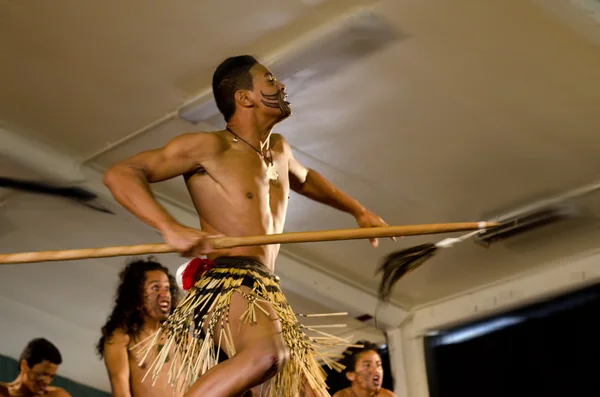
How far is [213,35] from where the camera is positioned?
3.99m

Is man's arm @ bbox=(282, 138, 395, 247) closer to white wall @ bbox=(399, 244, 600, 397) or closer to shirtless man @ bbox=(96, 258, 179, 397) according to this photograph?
shirtless man @ bbox=(96, 258, 179, 397)

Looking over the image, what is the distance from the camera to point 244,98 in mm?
2797

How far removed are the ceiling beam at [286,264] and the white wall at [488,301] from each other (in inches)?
6.4

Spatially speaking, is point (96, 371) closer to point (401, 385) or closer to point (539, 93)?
point (401, 385)

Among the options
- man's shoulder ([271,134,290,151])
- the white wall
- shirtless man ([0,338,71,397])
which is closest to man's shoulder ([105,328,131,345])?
shirtless man ([0,338,71,397])

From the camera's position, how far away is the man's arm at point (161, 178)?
235 centimetres

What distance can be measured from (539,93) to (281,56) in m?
1.19

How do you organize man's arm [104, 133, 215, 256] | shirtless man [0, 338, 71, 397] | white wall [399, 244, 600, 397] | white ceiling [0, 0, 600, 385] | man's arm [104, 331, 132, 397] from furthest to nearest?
white wall [399, 244, 600, 397]
shirtless man [0, 338, 71, 397]
white ceiling [0, 0, 600, 385]
man's arm [104, 331, 132, 397]
man's arm [104, 133, 215, 256]

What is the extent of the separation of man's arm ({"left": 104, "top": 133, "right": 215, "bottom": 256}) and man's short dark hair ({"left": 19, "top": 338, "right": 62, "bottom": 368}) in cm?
266

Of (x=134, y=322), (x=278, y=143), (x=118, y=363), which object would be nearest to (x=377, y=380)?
(x=134, y=322)

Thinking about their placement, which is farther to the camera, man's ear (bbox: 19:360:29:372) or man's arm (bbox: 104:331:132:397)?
man's ear (bbox: 19:360:29:372)

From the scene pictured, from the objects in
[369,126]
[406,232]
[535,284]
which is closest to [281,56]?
[369,126]

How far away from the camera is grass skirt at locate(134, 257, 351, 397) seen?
98.3 inches

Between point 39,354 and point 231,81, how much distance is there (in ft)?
8.71
